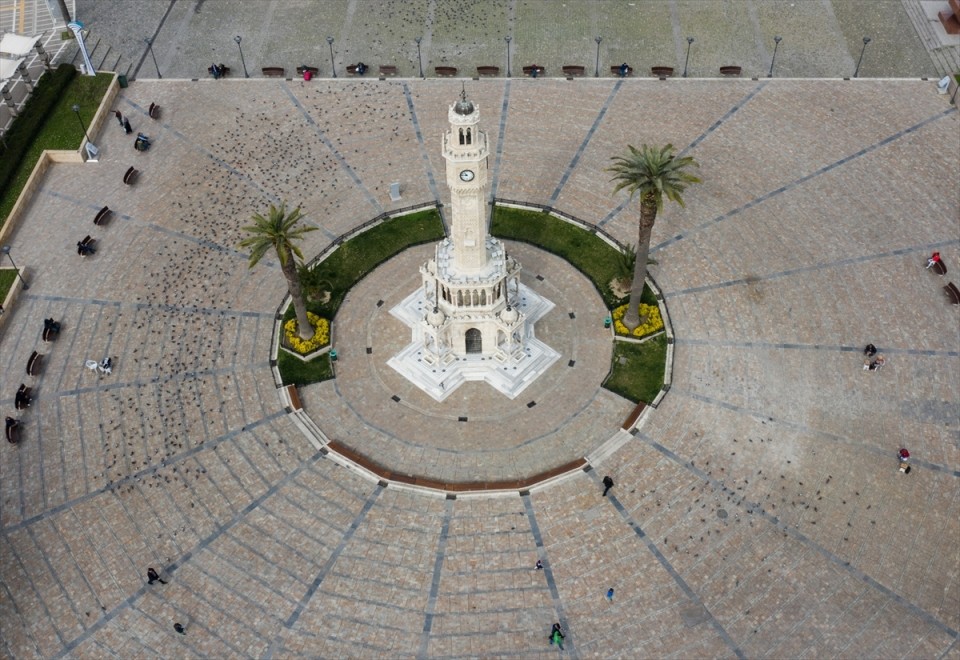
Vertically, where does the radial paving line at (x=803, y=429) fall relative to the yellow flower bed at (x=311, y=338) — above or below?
below

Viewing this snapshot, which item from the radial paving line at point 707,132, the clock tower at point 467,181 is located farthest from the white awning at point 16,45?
the radial paving line at point 707,132

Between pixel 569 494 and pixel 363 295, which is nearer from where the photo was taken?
pixel 569 494

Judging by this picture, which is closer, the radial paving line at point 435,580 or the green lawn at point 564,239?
the radial paving line at point 435,580

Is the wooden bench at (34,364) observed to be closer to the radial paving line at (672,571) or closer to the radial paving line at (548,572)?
the radial paving line at (548,572)

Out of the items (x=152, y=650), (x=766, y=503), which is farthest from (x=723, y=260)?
(x=152, y=650)

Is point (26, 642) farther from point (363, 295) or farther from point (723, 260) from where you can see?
point (723, 260)

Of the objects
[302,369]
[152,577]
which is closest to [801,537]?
[302,369]
